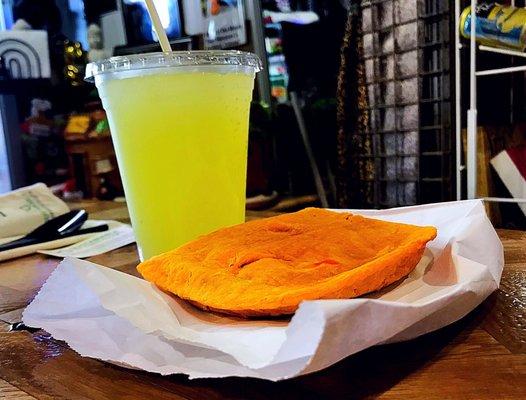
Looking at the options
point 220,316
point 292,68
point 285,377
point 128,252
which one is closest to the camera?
point 285,377

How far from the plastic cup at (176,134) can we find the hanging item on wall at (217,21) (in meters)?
1.23

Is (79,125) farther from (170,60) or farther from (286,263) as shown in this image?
(286,263)

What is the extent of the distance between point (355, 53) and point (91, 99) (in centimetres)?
114

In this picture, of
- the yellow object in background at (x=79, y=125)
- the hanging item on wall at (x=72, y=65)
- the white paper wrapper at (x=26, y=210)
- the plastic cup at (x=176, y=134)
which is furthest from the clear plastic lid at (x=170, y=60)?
the hanging item on wall at (x=72, y=65)

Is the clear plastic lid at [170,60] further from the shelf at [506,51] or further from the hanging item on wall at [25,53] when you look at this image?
the hanging item on wall at [25,53]

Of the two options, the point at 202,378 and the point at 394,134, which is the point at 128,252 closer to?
the point at 202,378

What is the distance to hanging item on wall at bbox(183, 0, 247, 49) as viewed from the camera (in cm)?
177

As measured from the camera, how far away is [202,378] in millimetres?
319

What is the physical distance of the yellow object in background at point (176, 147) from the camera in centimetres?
57

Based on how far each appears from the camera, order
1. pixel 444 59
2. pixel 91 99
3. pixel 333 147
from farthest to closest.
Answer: pixel 91 99, pixel 333 147, pixel 444 59

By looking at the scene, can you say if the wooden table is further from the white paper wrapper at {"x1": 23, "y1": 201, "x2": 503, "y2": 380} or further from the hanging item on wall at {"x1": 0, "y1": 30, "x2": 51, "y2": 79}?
the hanging item on wall at {"x1": 0, "y1": 30, "x2": 51, "y2": 79}

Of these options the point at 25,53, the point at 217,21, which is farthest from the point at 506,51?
the point at 25,53

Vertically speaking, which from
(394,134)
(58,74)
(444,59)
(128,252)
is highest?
(58,74)

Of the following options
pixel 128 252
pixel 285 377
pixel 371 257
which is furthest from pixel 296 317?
pixel 128 252
